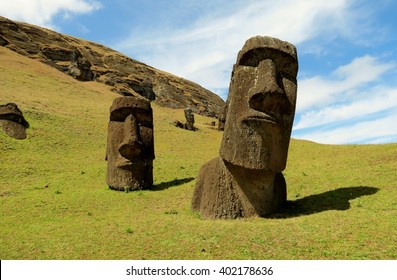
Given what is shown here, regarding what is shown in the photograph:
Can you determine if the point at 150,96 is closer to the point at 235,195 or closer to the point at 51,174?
the point at 51,174

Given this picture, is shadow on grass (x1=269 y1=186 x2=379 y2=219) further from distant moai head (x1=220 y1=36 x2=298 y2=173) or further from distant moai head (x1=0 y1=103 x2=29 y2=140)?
distant moai head (x1=0 y1=103 x2=29 y2=140)

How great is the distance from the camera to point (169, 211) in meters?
11.6

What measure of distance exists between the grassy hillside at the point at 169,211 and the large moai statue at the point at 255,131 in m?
0.64

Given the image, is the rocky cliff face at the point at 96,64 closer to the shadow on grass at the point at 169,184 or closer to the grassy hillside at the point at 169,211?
the grassy hillside at the point at 169,211

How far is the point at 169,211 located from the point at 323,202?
4444mm

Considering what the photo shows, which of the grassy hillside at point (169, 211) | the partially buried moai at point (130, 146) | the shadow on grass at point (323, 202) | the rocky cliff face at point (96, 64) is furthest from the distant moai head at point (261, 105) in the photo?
the rocky cliff face at point (96, 64)

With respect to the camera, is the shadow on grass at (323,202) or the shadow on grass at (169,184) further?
the shadow on grass at (169,184)

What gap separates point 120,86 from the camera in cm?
6544

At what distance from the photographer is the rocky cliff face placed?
61.5 metres

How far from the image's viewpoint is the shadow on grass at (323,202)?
984 cm

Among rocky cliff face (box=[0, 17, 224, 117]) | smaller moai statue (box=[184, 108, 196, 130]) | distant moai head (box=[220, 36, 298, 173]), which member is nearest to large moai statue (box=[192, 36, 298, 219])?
distant moai head (box=[220, 36, 298, 173])

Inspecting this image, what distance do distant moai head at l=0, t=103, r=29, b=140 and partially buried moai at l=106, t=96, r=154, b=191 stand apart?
11.1 meters
